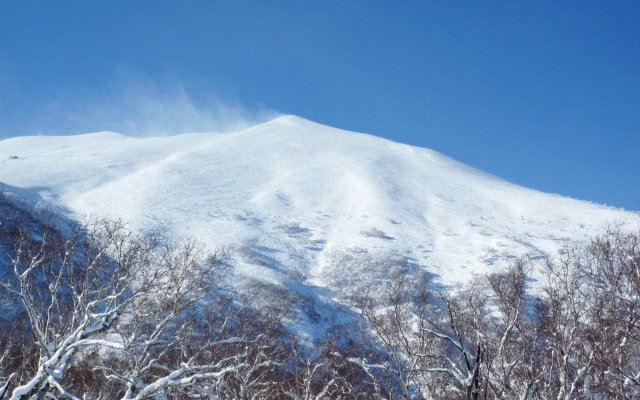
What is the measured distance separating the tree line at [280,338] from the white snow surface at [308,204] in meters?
9.35

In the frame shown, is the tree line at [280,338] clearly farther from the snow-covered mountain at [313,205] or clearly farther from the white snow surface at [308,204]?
the white snow surface at [308,204]

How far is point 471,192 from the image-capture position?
306 ft

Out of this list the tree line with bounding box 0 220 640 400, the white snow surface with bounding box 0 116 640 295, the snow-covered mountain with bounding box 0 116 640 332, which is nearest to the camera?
the tree line with bounding box 0 220 640 400

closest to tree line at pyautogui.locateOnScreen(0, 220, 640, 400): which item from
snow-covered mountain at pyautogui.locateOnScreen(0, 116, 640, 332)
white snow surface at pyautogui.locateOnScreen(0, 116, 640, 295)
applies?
snow-covered mountain at pyautogui.locateOnScreen(0, 116, 640, 332)

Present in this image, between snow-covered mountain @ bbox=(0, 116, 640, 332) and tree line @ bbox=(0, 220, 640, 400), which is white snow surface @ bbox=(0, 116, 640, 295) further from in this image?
tree line @ bbox=(0, 220, 640, 400)

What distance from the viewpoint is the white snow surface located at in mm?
56312

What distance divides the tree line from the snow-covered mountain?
818 centimetres

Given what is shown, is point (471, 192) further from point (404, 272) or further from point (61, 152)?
point (61, 152)

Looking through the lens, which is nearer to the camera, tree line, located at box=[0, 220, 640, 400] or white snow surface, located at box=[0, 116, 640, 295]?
tree line, located at box=[0, 220, 640, 400]

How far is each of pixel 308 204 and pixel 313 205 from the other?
1087 mm

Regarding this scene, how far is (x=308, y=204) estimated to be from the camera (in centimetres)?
7788

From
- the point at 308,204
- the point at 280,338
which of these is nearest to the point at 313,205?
the point at 308,204

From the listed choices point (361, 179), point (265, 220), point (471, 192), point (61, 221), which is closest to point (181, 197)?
point (265, 220)

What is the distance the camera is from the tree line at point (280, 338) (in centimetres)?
761
